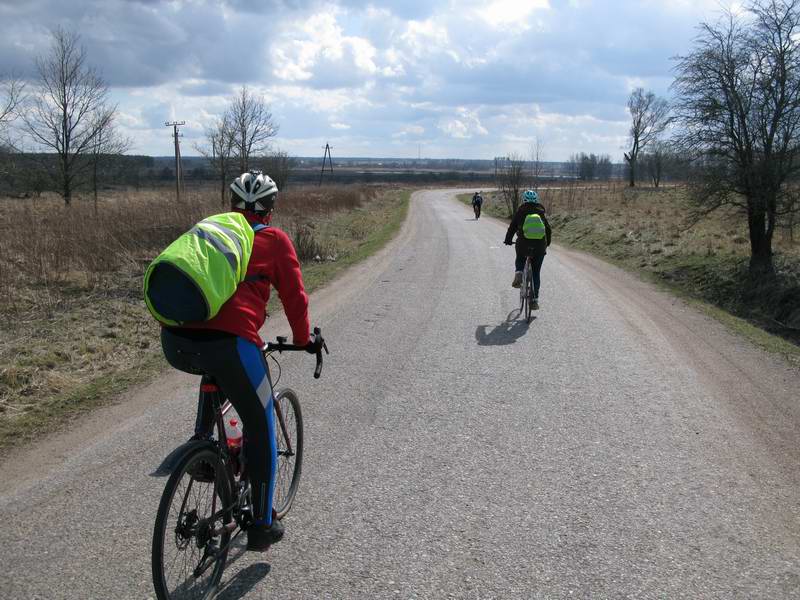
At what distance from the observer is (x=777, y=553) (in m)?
3.52

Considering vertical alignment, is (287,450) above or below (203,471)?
below

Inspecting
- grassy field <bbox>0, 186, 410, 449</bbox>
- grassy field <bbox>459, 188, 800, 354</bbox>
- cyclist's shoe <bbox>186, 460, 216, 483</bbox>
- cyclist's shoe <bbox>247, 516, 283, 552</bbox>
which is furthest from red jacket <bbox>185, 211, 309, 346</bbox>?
grassy field <bbox>459, 188, 800, 354</bbox>

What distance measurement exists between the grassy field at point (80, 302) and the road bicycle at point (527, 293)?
4.51 meters

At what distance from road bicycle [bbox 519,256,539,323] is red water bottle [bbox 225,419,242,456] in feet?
23.2

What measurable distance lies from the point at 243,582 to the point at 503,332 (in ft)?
20.6

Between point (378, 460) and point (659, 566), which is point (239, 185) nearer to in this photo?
point (378, 460)

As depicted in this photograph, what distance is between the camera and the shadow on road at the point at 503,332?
8.42 m

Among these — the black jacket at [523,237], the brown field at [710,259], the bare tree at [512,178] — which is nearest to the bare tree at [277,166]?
the bare tree at [512,178]

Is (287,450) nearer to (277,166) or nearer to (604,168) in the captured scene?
(277,166)

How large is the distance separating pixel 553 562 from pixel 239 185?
2547 millimetres

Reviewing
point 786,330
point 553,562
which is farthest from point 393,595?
point 786,330

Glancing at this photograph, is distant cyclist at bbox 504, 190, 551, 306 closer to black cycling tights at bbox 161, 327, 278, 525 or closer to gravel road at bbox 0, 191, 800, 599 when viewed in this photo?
gravel road at bbox 0, 191, 800, 599

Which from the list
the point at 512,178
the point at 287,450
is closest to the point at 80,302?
the point at 287,450

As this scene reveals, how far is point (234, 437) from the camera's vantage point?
10.5ft
